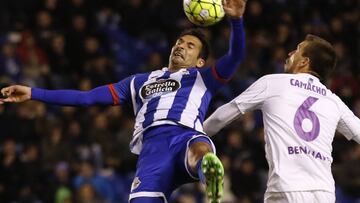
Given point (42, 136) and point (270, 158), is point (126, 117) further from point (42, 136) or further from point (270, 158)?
point (270, 158)

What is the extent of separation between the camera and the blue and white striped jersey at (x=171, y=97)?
6848 millimetres

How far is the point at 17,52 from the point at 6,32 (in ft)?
2.05

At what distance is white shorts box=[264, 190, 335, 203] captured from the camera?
6180 mm

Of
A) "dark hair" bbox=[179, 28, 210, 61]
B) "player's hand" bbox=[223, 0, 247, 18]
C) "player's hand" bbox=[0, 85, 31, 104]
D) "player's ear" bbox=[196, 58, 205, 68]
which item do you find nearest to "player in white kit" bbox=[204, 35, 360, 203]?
"player's hand" bbox=[223, 0, 247, 18]

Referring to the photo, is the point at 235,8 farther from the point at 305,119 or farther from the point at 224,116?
the point at 305,119

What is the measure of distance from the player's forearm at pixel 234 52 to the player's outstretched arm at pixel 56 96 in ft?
3.34

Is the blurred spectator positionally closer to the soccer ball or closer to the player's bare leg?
the soccer ball

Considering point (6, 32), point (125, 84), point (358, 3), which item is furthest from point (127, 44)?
point (125, 84)

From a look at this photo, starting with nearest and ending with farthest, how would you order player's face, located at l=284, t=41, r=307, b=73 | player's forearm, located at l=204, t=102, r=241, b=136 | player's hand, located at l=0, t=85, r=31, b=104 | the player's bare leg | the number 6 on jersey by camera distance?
1. the player's bare leg
2. the number 6 on jersey
3. player's forearm, located at l=204, t=102, r=241, b=136
4. player's face, located at l=284, t=41, r=307, b=73
5. player's hand, located at l=0, t=85, r=31, b=104

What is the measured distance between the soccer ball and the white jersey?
2.76 feet

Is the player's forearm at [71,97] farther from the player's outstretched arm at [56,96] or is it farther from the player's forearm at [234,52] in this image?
the player's forearm at [234,52]

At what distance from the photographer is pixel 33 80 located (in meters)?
13.8

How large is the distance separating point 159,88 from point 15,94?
116 cm

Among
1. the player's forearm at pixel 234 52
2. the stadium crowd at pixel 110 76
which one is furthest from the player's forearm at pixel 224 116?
the stadium crowd at pixel 110 76
